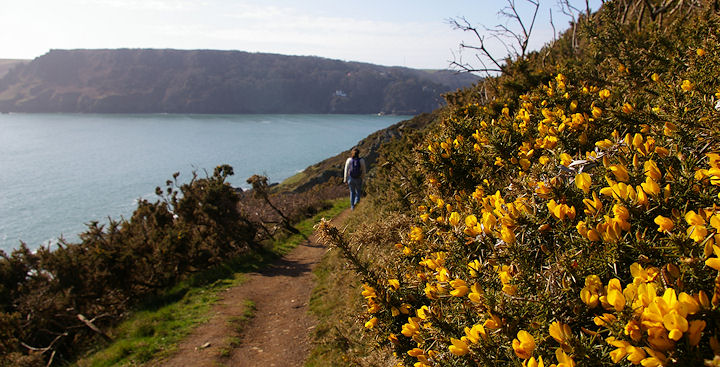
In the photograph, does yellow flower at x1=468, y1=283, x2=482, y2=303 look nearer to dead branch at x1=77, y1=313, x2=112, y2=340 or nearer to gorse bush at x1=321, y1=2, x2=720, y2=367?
gorse bush at x1=321, y1=2, x2=720, y2=367

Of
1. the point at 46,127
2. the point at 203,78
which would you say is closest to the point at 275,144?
the point at 46,127

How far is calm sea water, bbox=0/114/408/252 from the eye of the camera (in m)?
26.2

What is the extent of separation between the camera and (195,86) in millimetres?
115250

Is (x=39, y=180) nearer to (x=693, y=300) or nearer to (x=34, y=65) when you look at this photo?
(x=693, y=300)

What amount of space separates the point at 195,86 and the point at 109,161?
78.1 m

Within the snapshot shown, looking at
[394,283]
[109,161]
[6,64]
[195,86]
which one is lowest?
[109,161]

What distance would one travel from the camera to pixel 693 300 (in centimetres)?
100

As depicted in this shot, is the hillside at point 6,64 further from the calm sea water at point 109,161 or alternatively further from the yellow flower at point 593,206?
the yellow flower at point 593,206

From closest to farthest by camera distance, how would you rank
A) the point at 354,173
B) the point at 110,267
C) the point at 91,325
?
the point at 91,325 → the point at 110,267 → the point at 354,173

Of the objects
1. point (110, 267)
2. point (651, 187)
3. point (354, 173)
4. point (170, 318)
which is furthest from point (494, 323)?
point (110, 267)

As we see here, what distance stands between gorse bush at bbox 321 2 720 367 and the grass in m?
4.28

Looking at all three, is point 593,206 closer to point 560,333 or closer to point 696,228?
point 696,228

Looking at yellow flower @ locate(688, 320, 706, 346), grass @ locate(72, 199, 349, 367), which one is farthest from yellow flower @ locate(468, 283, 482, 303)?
grass @ locate(72, 199, 349, 367)

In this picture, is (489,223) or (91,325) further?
(91,325)
